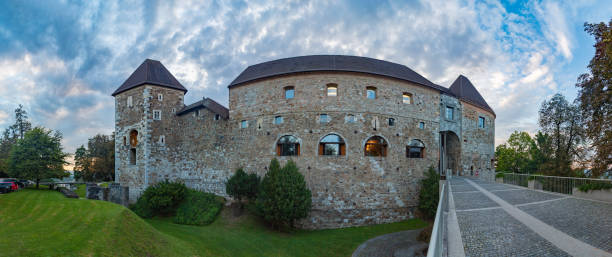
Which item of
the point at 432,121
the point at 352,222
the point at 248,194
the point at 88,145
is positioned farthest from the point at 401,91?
the point at 88,145

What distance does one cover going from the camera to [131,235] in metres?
10.8

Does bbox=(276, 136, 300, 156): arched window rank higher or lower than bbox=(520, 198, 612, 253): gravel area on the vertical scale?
higher

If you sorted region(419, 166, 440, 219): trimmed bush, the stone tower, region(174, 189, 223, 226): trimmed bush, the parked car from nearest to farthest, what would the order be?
the parked car → region(419, 166, 440, 219): trimmed bush → region(174, 189, 223, 226): trimmed bush → the stone tower

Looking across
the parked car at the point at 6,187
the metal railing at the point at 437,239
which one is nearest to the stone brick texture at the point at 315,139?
the parked car at the point at 6,187

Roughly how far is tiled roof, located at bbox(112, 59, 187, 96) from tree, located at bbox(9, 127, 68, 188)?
6698 millimetres

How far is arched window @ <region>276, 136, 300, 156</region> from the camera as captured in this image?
2017 centimetres

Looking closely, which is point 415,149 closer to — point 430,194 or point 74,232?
point 430,194

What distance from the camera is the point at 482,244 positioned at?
5871 mm

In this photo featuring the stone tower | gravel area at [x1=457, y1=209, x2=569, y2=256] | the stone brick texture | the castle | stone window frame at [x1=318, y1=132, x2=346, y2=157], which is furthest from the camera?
the stone tower

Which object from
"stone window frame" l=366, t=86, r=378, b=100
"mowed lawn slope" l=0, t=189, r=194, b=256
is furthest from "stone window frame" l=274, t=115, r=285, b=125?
"mowed lawn slope" l=0, t=189, r=194, b=256

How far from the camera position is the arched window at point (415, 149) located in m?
21.2

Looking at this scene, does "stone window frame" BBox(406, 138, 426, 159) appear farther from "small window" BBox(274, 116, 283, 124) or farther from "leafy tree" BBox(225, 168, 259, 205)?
"leafy tree" BBox(225, 168, 259, 205)

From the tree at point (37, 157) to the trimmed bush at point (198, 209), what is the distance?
11774mm

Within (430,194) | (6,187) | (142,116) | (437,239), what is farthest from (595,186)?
(6,187)
